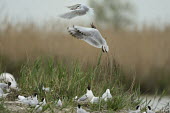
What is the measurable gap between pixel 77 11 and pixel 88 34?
22cm

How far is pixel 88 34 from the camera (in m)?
3.64

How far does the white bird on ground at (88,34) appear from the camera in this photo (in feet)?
11.8

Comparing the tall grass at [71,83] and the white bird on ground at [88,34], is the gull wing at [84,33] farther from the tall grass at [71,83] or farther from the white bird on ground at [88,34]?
the tall grass at [71,83]

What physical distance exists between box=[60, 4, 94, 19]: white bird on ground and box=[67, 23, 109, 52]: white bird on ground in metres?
0.14

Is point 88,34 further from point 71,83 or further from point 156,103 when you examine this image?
point 156,103

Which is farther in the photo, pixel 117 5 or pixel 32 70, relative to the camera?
pixel 117 5

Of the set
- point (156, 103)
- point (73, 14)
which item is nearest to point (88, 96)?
point (73, 14)

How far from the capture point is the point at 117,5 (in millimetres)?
15773

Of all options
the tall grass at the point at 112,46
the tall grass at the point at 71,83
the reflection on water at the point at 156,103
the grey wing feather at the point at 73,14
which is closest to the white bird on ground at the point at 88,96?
the tall grass at the point at 71,83

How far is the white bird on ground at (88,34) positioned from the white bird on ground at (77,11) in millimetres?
136

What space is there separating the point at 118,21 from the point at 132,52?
240 inches

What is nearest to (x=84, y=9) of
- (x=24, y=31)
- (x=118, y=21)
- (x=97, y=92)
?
(x=97, y=92)

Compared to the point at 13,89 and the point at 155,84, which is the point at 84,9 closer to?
the point at 13,89

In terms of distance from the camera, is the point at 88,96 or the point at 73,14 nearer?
the point at 73,14
